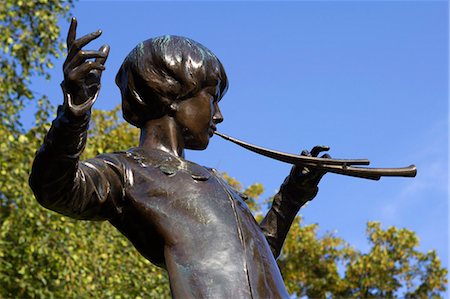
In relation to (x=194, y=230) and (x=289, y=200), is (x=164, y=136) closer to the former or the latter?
(x=194, y=230)

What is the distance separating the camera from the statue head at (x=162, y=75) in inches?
143

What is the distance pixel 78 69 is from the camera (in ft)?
9.87

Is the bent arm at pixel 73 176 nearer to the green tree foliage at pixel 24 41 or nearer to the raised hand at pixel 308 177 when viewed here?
the raised hand at pixel 308 177

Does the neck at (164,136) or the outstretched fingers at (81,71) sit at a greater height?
the neck at (164,136)

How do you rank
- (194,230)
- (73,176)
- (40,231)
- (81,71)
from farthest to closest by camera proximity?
(40,231)
(194,230)
(73,176)
(81,71)

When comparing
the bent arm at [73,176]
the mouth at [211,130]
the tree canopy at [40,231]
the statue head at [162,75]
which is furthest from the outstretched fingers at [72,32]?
the tree canopy at [40,231]

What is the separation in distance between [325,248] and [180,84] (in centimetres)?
2082

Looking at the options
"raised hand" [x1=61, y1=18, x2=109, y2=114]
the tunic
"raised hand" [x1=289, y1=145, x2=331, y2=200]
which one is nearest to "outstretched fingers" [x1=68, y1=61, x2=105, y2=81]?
"raised hand" [x1=61, y1=18, x2=109, y2=114]

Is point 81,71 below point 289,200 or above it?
below

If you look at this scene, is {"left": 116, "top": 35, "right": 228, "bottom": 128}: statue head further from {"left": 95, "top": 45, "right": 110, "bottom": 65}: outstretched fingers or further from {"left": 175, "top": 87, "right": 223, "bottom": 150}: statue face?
{"left": 95, "top": 45, "right": 110, "bottom": 65}: outstretched fingers

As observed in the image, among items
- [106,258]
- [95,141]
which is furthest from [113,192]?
[95,141]

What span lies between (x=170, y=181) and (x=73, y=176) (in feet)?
1.39

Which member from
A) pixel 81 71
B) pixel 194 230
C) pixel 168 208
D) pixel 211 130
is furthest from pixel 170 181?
pixel 81 71

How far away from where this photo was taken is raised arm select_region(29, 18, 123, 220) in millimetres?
3018
